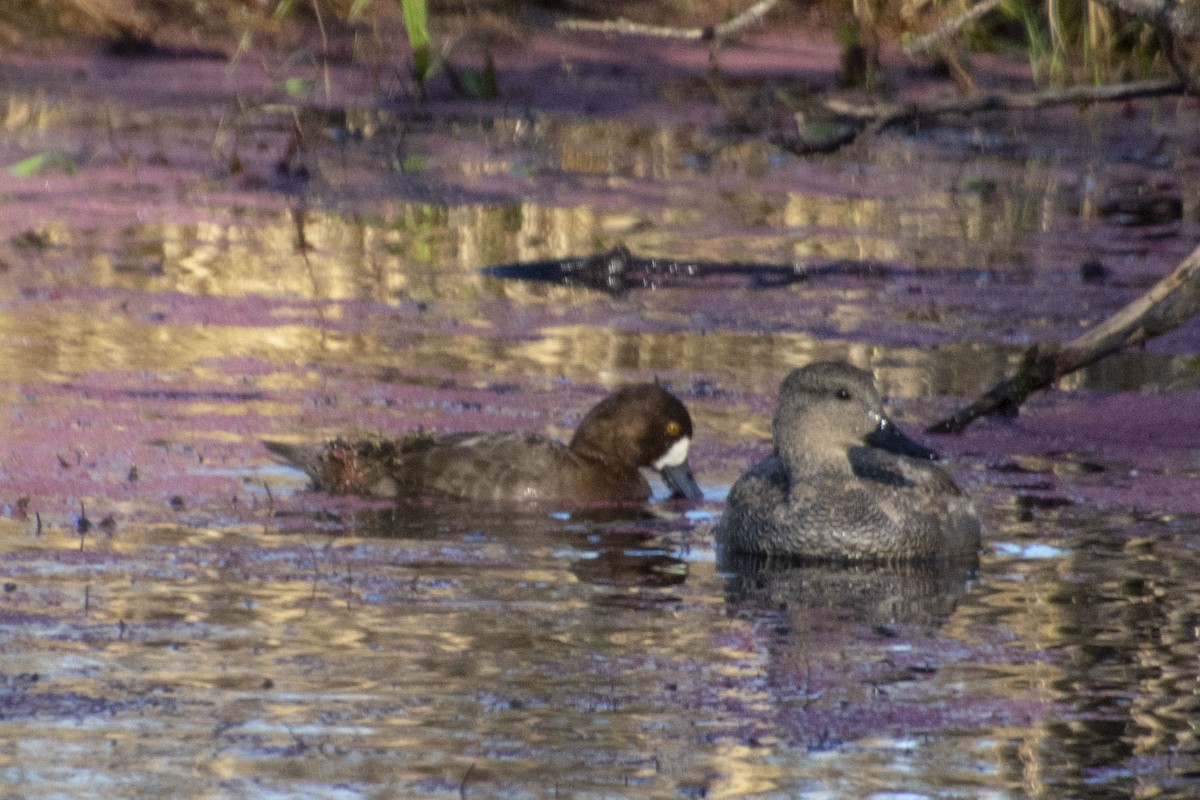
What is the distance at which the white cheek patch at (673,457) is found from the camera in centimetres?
808

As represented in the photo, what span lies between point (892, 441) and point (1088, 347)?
1.56 metres

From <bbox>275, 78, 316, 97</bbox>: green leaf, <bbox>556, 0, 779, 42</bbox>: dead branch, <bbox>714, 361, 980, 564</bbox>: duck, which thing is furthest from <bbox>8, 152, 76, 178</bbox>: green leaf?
<bbox>714, 361, 980, 564</bbox>: duck

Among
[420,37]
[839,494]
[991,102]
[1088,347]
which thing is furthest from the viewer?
[420,37]

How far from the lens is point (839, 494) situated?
23.9 ft

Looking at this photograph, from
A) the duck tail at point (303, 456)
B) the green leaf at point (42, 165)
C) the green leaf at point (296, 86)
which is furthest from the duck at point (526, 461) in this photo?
the green leaf at point (296, 86)

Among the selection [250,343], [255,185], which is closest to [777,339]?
[250,343]

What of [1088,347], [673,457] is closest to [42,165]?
[673,457]

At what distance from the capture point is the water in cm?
509

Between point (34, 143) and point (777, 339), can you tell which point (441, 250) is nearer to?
point (777, 339)

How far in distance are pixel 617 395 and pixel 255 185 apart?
18.6 ft

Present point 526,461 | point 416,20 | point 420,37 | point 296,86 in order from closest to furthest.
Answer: point 526,461 → point 416,20 → point 420,37 → point 296,86

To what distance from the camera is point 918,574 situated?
7062mm

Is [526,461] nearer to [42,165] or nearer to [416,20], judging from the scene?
[416,20]

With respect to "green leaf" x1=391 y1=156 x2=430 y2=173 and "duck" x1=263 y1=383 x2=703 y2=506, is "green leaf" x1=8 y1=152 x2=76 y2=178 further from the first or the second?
"duck" x1=263 y1=383 x2=703 y2=506
